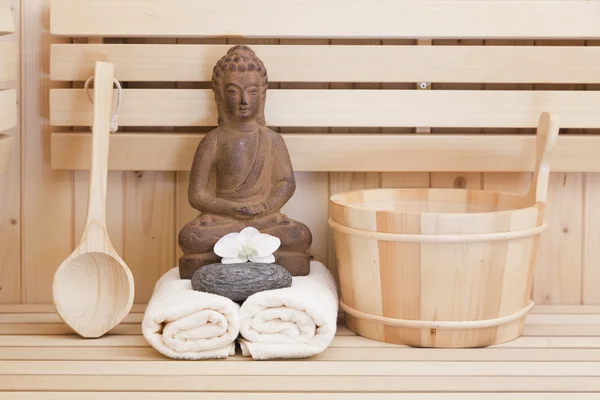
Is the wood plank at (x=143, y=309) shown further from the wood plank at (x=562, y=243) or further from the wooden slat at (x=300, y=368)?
the wooden slat at (x=300, y=368)

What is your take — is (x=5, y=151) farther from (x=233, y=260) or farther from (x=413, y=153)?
(x=413, y=153)

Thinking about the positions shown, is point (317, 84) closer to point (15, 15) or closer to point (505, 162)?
point (505, 162)

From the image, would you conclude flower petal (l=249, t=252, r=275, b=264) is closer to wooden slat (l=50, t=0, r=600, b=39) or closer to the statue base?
the statue base

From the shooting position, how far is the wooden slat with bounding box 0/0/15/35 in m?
1.94

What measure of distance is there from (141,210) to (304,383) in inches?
31.4

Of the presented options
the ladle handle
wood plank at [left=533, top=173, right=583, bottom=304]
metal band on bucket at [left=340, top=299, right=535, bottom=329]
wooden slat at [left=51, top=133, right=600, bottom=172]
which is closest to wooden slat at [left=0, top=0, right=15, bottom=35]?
the ladle handle

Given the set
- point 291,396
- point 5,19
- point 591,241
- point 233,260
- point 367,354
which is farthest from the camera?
point 591,241

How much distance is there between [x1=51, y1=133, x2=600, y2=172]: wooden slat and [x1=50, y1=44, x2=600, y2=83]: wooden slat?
146mm

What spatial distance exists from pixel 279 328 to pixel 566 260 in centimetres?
89

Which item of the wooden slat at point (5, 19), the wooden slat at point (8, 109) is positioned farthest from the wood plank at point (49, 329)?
the wooden slat at point (5, 19)

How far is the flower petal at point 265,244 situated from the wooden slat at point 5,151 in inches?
25.1

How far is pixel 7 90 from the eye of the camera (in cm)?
199


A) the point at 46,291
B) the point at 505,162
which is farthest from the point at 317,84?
the point at 46,291

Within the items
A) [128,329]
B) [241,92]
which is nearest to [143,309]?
[128,329]
